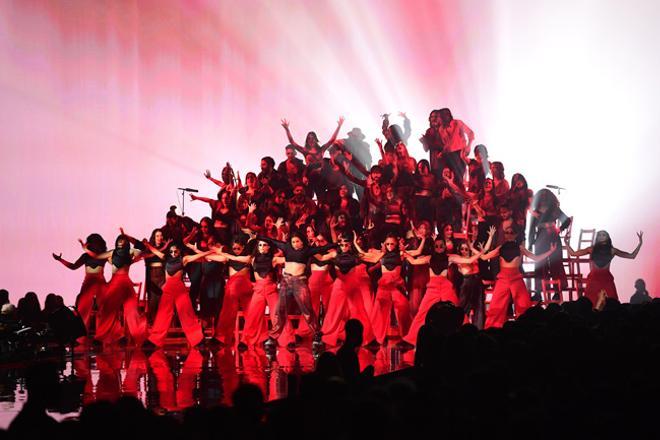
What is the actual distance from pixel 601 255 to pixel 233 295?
466 centimetres

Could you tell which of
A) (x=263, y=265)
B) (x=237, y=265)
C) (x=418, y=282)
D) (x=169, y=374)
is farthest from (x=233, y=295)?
(x=169, y=374)

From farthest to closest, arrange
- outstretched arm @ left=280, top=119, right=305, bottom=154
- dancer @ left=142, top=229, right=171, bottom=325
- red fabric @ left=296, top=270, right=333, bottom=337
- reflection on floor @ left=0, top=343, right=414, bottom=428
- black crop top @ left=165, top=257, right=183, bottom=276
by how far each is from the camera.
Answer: outstretched arm @ left=280, top=119, right=305, bottom=154 < dancer @ left=142, top=229, right=171, bottom=325 < red fabric @ left=296, top=270, right=333, bottom=337 < black crop top @ left=165, top=257, right=183, bottom=276 < reflection on floor @ left=0, top=343, right=414, bottom=428

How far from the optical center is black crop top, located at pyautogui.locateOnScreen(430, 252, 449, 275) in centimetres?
1125

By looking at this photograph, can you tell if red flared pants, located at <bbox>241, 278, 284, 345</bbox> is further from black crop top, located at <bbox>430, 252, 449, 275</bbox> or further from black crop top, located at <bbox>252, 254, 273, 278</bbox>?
black crop top, located at <bbox>430, 252, 449, 275</bbox>

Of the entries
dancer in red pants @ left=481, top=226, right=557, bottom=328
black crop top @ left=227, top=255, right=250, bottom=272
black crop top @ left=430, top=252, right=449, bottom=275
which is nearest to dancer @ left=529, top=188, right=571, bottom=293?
dancer in red pants @ left=481, top=226, right=557, bottom=328

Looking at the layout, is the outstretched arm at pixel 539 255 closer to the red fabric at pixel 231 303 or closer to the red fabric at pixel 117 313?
the red fabric at pixel 231 303

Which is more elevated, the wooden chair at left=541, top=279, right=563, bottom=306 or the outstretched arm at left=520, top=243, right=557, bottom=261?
the outstretched arm at left=520, top=243, right=557, bottom=261

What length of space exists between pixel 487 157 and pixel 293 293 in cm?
377

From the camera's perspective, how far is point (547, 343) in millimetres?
4328

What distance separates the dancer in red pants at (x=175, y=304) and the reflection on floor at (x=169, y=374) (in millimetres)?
267

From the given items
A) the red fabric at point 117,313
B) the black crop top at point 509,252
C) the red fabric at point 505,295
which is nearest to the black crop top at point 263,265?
the red fabric at point 117,313

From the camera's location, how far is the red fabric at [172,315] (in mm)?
11844

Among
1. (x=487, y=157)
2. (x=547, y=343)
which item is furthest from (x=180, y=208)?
(x=547, y=343)

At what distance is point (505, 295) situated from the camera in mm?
11180
